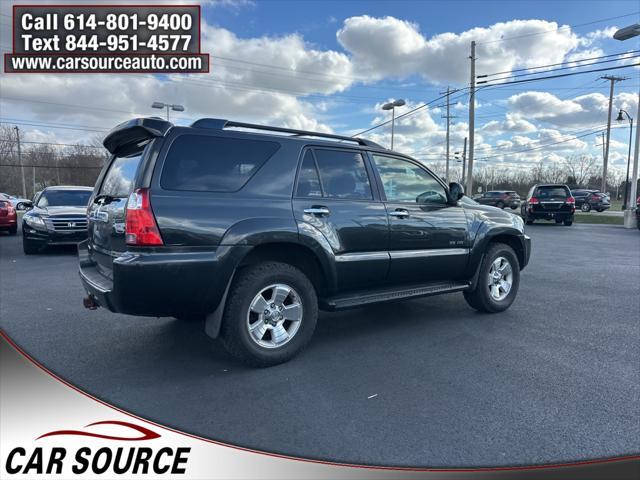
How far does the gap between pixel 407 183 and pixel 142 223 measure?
267 centimetres

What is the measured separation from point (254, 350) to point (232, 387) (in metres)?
0.33

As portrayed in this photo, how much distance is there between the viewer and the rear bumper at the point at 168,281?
3020 mm

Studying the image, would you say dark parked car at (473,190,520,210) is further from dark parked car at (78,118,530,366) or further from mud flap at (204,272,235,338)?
mud flap at (204,272,235,338)

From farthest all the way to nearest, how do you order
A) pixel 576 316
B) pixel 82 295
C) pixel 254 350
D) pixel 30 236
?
pixel 30 236
pixel 82 295
pixel 576 316
pixel 254 350

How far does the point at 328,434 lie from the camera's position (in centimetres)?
261

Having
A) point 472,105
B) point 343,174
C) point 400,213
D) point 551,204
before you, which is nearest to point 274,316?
point 343,174

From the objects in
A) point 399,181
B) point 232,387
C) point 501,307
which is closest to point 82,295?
point 232,387

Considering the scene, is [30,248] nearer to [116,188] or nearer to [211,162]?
[116,188]

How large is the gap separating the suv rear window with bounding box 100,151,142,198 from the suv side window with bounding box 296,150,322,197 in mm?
1306

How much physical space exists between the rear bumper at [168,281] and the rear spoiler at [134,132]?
939mm

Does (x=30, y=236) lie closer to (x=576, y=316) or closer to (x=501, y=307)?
(x=501, y=307)

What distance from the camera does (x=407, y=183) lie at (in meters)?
4.55

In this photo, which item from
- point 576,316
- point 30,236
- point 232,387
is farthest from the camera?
point 30,236

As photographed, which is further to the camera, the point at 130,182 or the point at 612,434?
the point at 130,182
